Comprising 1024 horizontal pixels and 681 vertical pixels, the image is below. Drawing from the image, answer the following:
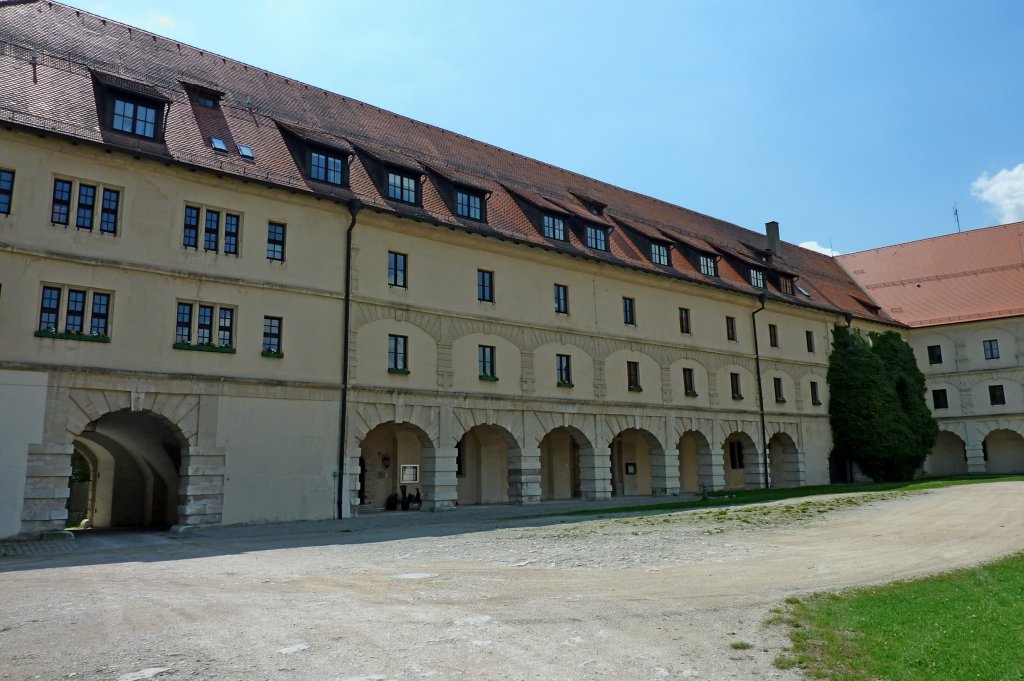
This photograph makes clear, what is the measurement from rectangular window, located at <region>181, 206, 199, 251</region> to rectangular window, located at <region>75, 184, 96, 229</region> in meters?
2.34

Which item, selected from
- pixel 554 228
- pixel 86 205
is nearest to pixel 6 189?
pixel 86 205

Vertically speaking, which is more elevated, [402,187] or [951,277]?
[951,277]

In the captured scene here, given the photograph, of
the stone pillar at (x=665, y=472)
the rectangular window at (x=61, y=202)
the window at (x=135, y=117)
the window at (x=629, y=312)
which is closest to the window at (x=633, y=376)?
the window at (x=629, y=312)

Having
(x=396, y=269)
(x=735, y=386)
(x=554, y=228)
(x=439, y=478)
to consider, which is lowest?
(x=439, y=478)

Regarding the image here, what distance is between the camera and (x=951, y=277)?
51.7 m

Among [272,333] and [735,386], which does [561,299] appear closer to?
[735,386]

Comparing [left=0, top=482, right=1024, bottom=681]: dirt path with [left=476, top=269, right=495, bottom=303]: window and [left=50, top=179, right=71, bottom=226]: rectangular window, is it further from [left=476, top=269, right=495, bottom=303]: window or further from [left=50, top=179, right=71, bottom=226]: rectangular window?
[left=476, top=269, right=495, bottom=303]: window

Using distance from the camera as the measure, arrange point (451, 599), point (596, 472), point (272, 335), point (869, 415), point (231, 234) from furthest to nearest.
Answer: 1. point (869, 415)
2. point (596, 472)
3. point (272, 335)
4. point (231, 234)
5. point (451, 599)

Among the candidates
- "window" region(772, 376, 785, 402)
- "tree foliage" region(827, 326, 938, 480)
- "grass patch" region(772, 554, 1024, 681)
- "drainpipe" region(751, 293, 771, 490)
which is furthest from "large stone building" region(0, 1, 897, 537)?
"grass patch" region(772, 554, 1024, 681)

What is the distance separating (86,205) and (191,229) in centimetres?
268

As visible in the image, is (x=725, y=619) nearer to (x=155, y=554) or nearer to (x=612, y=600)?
(x=612, y=600)

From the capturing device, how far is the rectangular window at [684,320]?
35938 mm

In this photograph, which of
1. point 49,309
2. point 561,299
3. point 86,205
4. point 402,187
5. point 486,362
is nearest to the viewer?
point 49,309

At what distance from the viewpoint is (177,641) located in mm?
7871
